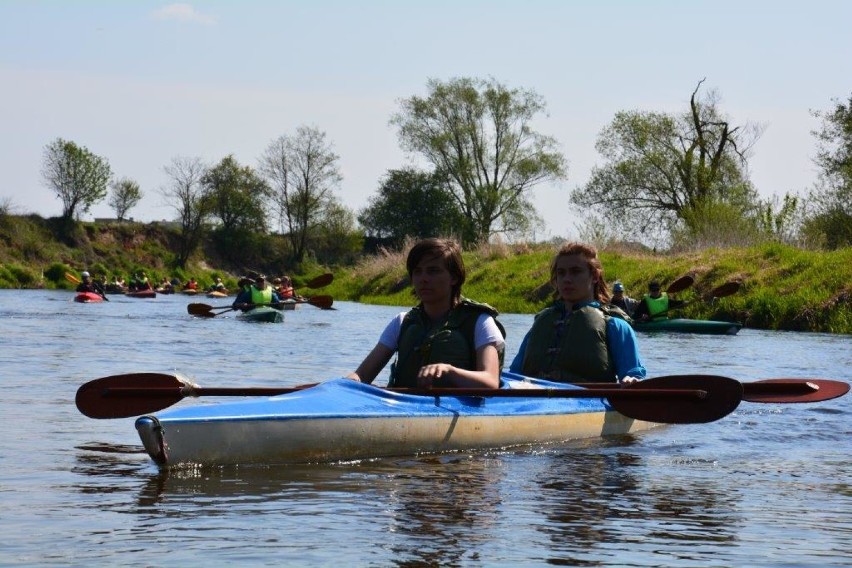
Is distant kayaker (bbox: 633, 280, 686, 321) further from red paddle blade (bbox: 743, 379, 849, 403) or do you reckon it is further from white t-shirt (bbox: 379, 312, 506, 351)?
white t-shirt (bbox: 379, 312, 506, 351)

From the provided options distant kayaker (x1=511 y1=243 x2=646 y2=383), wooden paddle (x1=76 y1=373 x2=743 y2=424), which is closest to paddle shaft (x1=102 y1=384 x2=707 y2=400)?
wooden paddle (x1=76 y1=373 x2=743 y2=424)

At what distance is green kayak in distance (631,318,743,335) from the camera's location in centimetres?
1986

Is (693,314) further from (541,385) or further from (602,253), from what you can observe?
(541,385)

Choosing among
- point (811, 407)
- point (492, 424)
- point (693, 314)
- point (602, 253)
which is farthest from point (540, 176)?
point (492, 424)

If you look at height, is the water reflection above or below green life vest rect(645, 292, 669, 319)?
below

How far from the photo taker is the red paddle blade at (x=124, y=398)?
6.63 m

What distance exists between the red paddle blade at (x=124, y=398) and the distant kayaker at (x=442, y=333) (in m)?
0.98

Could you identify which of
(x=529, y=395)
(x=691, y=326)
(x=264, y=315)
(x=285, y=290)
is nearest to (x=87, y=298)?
(x=285, y=290)

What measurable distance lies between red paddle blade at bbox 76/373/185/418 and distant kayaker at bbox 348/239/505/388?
98 cm

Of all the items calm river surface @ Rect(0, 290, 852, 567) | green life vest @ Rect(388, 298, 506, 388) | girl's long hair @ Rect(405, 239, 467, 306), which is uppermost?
girl's long hair @ Rect(405, 239, 467, 306)

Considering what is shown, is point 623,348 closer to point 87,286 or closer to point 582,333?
point 582,333

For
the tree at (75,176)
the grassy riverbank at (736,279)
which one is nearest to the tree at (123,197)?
the tree at (75,176)

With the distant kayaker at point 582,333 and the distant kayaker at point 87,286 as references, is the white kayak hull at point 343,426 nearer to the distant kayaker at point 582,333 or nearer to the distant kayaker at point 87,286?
the distant kayaker at point 582,333

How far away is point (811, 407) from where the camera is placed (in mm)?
10242
